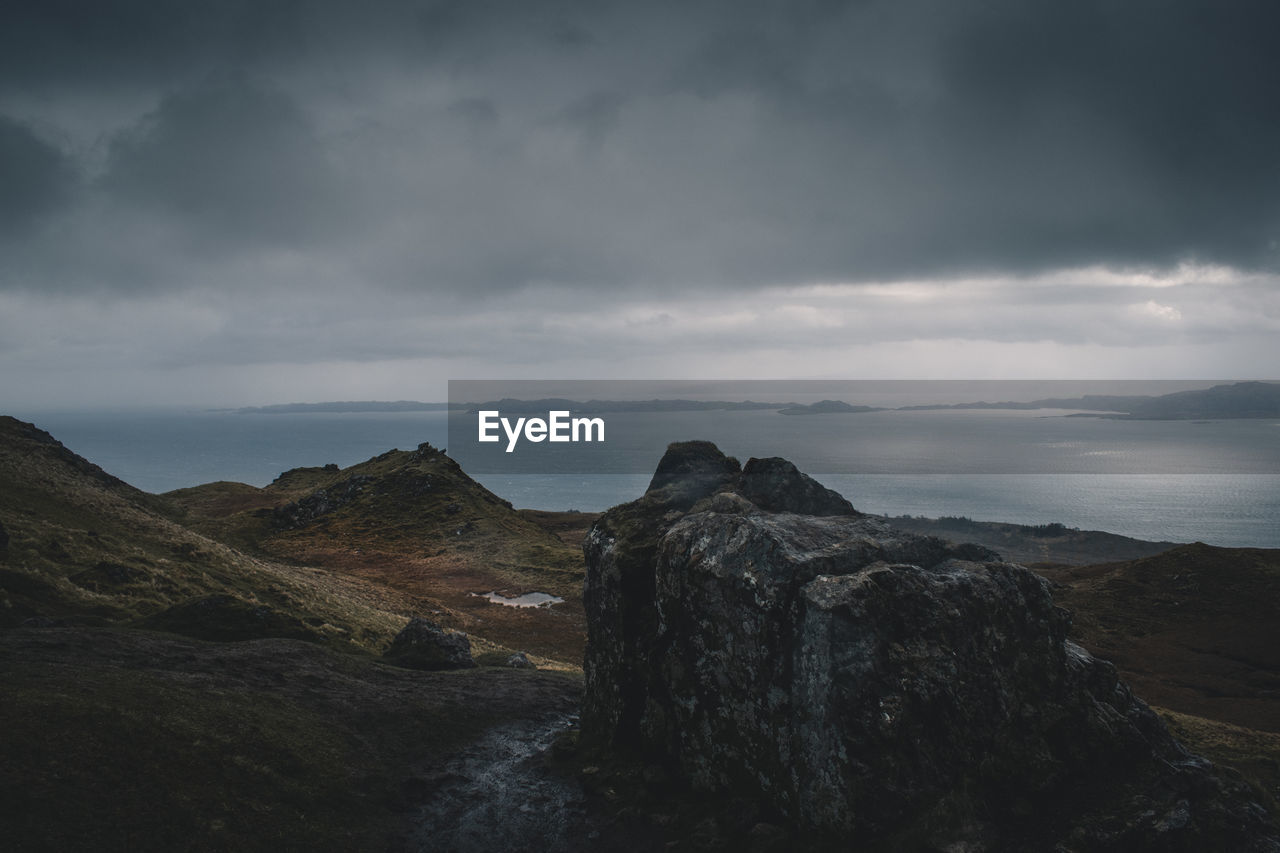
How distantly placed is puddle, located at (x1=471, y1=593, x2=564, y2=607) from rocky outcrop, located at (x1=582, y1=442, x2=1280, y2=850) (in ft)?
151

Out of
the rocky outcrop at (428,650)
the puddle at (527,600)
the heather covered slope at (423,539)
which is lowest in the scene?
the puddle at (527,600)

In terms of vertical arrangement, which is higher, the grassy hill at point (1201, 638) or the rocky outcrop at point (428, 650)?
the rocky outcrop at point (428, 650)

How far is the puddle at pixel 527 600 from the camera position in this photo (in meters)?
66.6

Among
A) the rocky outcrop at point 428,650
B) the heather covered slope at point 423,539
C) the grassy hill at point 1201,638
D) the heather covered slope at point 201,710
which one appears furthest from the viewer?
the heather covered slope at point 423,539

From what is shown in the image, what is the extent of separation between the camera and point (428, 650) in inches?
1280

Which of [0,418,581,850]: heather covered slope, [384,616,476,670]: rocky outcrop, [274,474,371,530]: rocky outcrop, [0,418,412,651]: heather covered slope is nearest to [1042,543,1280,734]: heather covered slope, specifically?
[0,418,581,850]: heather covered slope

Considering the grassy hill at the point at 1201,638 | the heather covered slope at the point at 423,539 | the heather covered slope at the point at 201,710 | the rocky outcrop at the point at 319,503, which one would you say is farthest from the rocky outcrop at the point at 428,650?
the rocky outcrop at the point at 319,503

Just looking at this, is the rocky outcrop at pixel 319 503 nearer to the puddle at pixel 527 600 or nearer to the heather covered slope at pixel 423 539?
the heather covered slope at pixel 423 539

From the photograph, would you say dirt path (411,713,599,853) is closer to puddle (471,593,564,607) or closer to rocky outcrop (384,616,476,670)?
rocky outcrop (384,616,476,670)

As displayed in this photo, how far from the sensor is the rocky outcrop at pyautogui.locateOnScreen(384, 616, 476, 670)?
31.5 m

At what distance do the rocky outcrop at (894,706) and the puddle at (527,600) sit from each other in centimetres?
4599

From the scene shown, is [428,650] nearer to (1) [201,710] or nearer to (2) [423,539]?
(1) [201,710]

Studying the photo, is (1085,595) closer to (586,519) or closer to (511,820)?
(511,820)

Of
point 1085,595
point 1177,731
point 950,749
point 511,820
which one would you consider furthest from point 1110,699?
point 1085,595
